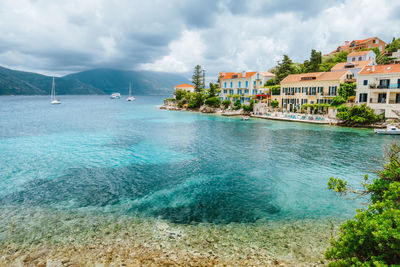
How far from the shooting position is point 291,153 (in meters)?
29.8

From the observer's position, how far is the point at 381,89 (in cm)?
4756

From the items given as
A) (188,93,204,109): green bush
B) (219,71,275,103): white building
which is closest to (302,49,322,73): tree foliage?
(219,71,275,103): white building

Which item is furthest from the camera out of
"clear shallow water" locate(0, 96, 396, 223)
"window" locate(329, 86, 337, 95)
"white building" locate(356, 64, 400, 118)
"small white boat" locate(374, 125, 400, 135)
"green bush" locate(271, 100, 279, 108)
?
"green bush" locate(271, 100, 279, 108)

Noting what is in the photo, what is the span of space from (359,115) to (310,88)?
14887 mm

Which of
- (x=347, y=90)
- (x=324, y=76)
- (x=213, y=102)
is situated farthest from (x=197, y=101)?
(x=347, y=90)

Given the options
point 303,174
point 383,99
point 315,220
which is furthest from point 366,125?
point 315,220

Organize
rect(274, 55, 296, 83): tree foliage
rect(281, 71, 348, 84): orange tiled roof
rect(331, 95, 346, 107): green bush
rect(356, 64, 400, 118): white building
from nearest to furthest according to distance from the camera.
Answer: rect(356, 64, 400, 118): white building → rect(331, 95, 346, 107): green bush → rect(281, 71, 348, 84): orange tiled roof → rect(274, 55, 296, 83): tree foliage

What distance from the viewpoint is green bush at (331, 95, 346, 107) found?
5400 centimetres

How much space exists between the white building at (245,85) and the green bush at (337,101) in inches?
928

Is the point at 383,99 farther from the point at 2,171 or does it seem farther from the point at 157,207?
the point at 2,171

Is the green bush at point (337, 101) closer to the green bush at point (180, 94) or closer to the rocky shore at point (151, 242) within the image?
the rocky shore at point (151, 242)

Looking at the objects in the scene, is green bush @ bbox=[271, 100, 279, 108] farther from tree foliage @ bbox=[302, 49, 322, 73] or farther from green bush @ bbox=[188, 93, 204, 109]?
green bush @ bbox=[188, 93, 204, 109]

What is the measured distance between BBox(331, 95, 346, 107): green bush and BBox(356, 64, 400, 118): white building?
3.20 metres

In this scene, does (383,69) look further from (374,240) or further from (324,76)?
(374,240)
